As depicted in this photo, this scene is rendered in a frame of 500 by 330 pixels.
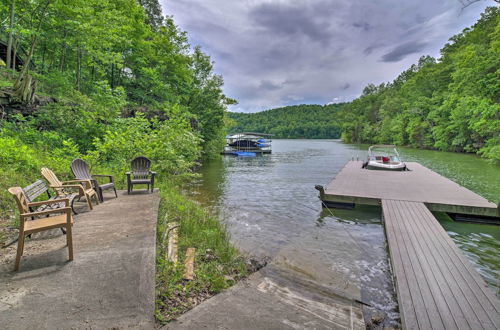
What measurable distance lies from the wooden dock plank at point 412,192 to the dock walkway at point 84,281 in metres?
6.60

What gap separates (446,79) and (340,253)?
155ft

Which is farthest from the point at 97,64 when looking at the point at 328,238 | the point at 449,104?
the point at 449,104

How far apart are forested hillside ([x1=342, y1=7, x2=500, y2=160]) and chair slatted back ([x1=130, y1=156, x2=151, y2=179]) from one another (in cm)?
2357

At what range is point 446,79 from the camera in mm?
39062

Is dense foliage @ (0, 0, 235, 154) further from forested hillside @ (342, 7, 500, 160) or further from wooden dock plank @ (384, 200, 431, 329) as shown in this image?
forested hillside @ (342, 7, 500, 160)

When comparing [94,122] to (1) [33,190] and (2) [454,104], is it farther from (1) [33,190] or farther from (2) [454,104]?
(2) [454,104]

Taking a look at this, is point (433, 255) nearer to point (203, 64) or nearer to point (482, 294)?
point (482, 294)

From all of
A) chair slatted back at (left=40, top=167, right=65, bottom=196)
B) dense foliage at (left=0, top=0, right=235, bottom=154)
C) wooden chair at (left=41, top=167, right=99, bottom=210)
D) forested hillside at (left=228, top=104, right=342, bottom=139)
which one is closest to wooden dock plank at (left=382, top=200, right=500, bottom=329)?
wooden chair at (left=41, top=167, right=99, bottom=210)

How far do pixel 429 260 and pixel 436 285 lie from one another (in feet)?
2.65

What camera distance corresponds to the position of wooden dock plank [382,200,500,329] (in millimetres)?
2646

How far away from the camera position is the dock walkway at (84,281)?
7.04 feet

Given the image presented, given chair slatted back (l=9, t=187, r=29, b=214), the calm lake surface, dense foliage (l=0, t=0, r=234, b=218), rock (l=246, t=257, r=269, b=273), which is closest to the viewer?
chair slatted back (l=9, t=187, r=29, b=214)

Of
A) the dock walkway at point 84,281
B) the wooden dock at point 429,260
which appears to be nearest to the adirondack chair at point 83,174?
the dock walkway at point 84,281

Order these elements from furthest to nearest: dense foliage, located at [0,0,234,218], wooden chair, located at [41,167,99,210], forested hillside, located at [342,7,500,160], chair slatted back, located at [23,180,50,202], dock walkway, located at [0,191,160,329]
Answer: forested hillside, located at [342,7,500,160] → dense foliage, located at [0,0,234,218] → wooden chair, located at [41,167,99,210] → chair slatted back, located at [23,180,50,202] → dock walkway, located at [0,191,160,329]
